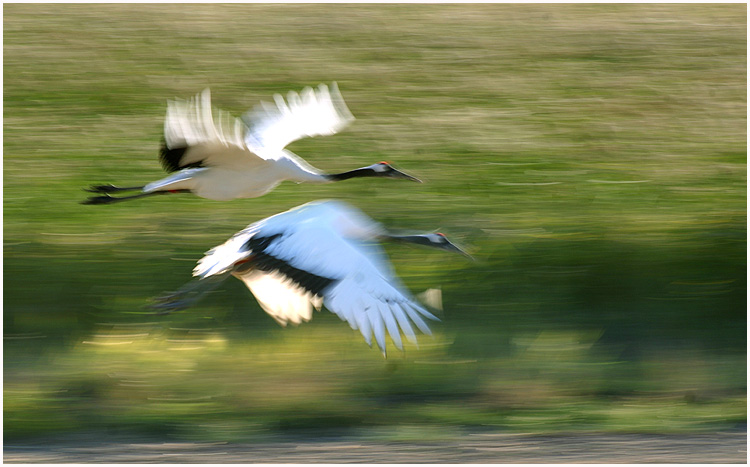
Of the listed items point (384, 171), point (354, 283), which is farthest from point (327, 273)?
point (384, 171)

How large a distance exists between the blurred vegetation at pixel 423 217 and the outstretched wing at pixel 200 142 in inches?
37.4

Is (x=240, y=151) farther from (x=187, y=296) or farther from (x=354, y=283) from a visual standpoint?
(x=187, y=296)

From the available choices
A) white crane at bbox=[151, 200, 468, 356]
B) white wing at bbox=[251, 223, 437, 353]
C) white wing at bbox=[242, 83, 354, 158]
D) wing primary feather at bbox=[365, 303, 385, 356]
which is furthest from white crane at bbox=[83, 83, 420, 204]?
wing primary feather at bbox=[365, 303, 385, 356]

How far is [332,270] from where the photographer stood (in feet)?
11.3

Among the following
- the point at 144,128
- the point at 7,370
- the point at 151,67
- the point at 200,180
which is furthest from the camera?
the point at 151,67

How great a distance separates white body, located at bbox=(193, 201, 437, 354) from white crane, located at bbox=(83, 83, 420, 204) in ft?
0.99

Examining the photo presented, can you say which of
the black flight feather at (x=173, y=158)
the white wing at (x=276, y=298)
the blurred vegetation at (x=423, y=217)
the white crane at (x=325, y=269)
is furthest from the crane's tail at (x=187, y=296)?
the black flight feather at (x=173, y=158)

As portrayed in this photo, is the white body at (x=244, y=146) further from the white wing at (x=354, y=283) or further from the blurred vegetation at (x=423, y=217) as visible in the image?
the blurred vegetation at (x=423, y=217)

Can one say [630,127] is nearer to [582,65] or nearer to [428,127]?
[582,65]

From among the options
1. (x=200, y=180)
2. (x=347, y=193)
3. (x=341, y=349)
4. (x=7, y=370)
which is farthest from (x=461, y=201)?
(x=7, y=370)

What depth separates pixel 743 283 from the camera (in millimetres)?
4898

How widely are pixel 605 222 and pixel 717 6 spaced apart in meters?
3.49

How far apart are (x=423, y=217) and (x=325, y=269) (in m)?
1.98

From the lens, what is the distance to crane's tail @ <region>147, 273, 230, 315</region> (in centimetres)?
428
